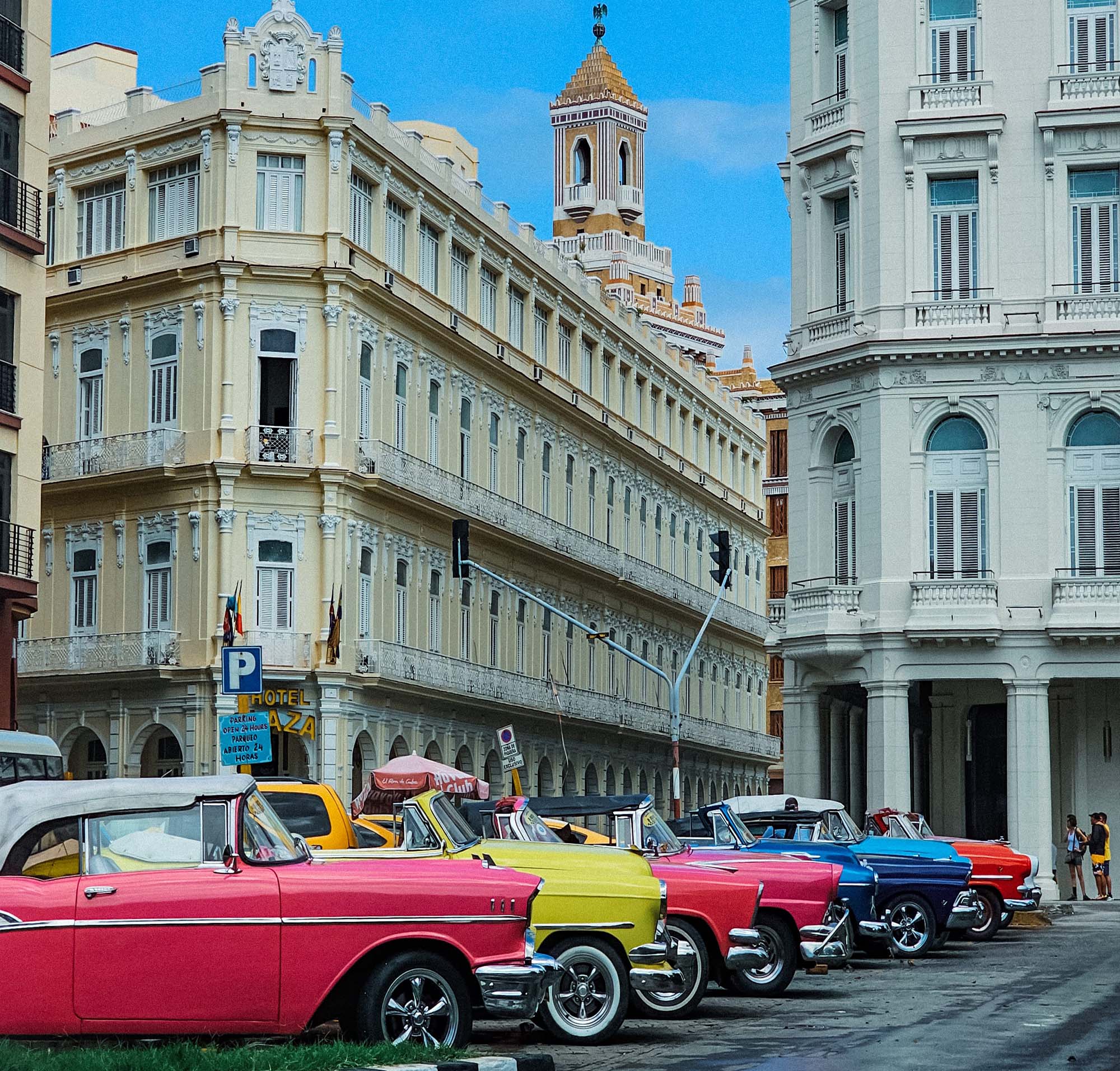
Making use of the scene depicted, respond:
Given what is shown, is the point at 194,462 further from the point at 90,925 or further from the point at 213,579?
the point at 90,925

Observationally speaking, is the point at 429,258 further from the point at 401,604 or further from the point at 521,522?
the point at 401,604

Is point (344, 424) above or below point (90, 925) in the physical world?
above

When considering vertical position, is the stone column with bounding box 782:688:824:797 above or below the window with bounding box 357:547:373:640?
below

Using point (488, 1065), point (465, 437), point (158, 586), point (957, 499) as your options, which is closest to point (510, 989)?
point (488, 1065)

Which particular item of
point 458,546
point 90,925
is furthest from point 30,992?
point 458,546

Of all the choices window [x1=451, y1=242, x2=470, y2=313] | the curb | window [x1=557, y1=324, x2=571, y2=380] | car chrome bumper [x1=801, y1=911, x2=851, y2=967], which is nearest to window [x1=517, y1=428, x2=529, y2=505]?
window [x1=557, y1=324, x2=571, y2=380]

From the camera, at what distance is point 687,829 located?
77.9ft

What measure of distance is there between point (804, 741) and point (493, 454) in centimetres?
1545

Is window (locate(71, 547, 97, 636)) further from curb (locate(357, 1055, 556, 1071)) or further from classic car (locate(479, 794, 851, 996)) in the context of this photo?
curb (locate(357, 1055, 556, 1071))

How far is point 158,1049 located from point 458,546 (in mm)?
24458

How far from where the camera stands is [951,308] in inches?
1649

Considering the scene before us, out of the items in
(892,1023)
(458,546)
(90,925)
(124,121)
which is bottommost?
(892,1023)

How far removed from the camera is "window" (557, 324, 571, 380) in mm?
61688

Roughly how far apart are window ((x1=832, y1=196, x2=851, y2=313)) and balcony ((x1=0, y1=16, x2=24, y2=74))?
56.4 ft
